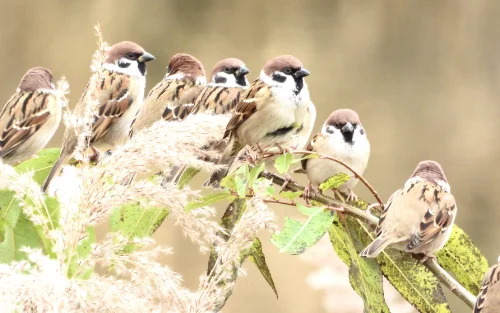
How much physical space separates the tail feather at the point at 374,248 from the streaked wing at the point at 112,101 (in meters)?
0.44

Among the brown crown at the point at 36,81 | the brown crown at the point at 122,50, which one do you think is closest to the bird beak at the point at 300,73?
the brown crown at the point at 122,50

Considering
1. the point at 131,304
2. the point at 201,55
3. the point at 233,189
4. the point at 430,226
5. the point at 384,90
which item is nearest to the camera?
the point at 131,304

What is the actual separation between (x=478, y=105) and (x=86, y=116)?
3.96 m

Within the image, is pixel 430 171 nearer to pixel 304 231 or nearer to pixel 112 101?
pixel 304 231

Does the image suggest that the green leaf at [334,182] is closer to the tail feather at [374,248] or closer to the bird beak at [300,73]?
the tail feather at [374,248]

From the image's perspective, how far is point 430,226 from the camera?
3.34ft

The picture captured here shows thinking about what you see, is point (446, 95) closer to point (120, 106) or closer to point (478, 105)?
point (478, 105)

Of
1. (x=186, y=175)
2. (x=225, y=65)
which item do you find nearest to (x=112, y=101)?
(x=225, y=65)

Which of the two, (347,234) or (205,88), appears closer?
(347,234)

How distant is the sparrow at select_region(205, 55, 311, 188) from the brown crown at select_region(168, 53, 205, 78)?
80 mm

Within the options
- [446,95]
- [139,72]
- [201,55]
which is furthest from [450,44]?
[139,72]

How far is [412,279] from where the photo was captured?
0.83 m

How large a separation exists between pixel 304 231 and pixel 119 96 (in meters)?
0.59

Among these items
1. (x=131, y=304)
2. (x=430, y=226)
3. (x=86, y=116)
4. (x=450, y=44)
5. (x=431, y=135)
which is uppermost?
(x=86, y=116)
